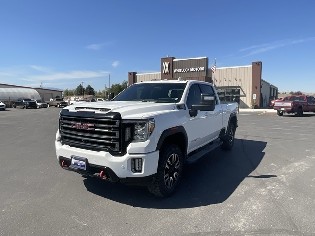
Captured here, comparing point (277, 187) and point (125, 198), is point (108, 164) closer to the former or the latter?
point (125, 198)

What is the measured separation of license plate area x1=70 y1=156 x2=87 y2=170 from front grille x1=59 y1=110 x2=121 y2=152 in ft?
0.64

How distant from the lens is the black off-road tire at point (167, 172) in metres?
4.87

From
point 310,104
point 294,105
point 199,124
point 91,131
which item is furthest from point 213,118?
point 310,104

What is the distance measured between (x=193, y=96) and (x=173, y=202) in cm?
236

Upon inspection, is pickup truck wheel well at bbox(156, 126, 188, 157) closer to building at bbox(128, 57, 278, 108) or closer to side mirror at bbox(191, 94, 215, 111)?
side mirror at bbox(191, 94, 215, 111)

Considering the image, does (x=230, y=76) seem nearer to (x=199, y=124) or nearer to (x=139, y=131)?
(x=199, y=124)

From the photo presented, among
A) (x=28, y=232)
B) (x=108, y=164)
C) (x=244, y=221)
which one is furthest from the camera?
(x=108, y=164)

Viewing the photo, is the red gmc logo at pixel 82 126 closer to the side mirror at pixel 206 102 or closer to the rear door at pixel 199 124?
the rear door at pixel 199 124

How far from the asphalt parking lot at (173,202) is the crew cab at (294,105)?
1895 centimetres

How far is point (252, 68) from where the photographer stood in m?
40.0

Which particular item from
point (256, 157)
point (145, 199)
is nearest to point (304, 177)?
point (256, 157)

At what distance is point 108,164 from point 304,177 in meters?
4.21

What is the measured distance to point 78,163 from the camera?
16.2 feet

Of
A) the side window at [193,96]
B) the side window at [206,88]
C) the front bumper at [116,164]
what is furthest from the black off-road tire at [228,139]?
the front bumper at [116,164]
